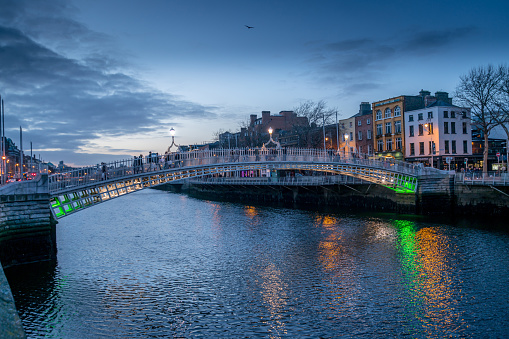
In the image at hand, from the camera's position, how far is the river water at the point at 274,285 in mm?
12781

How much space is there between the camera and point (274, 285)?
16812mm

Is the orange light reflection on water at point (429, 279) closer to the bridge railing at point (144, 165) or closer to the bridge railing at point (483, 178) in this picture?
the bridge railing at point (483, 178)

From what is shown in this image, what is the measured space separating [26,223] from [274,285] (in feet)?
40.7

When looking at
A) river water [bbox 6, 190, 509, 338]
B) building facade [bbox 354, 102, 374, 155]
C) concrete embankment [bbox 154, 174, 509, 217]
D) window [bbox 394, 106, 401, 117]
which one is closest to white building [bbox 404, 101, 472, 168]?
window [bbox 394, 106, 401, 117]

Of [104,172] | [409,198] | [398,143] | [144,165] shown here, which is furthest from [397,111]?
[104,172]

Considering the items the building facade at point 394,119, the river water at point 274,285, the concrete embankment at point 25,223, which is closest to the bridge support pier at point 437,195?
the river water at point 274,285

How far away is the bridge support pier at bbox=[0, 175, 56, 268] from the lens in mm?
19844

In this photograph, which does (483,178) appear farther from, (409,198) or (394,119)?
(394,119)

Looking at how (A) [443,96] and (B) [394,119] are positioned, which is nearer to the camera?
(A) [443,96]

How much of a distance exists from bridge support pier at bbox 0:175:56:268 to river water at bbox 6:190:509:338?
1030 millimetres

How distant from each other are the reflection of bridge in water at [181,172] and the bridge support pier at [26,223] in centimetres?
98

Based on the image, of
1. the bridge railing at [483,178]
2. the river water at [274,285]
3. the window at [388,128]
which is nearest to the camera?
the river water at [274,285]

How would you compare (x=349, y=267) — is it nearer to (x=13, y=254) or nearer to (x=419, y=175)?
(x=13, y=254)

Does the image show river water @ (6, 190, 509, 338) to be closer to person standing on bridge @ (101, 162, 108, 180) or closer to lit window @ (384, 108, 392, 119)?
person standing on bridge @ (101, 162, 108, 180)
